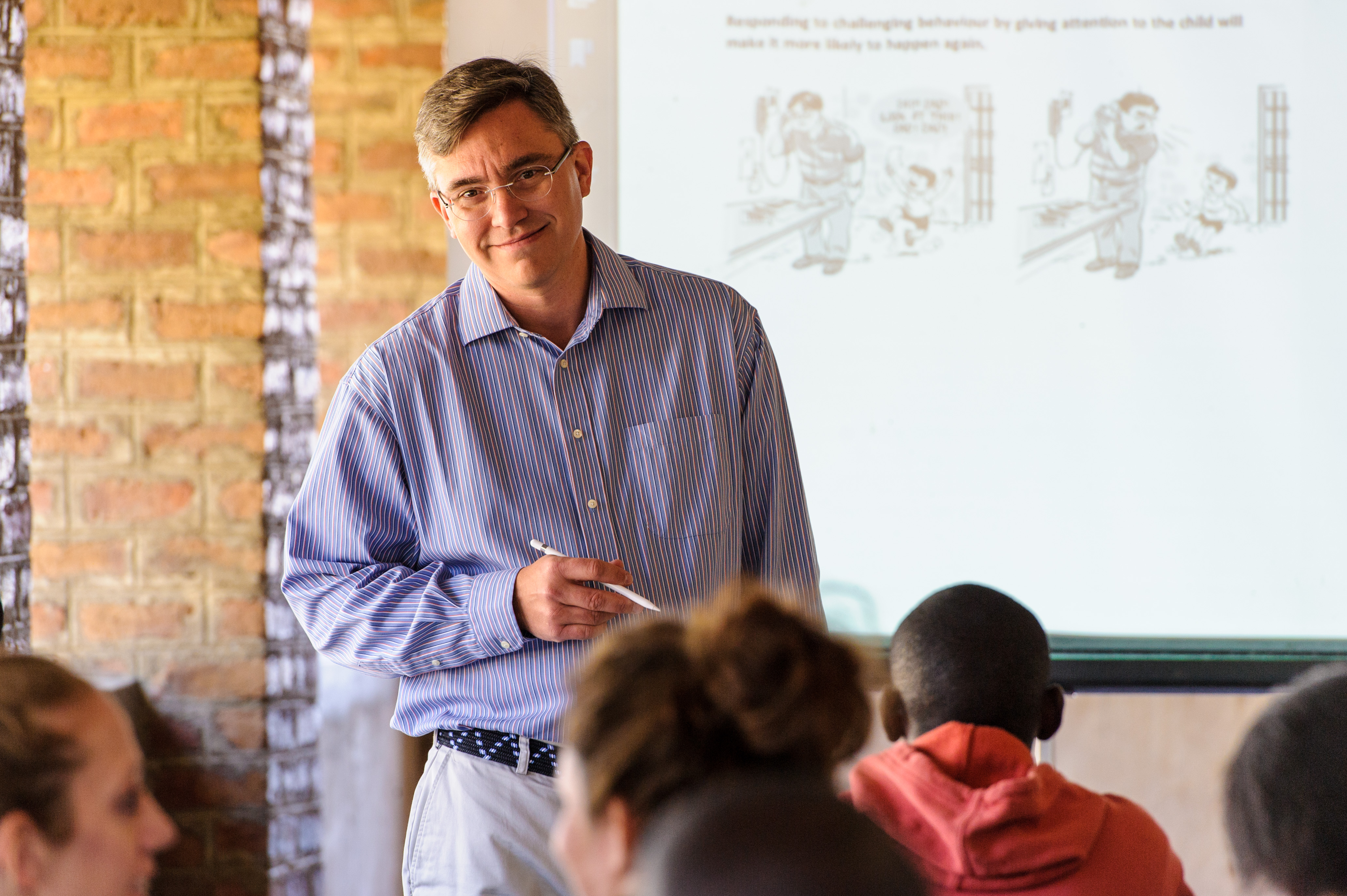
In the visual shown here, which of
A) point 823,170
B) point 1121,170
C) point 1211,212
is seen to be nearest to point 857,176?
point 823,170

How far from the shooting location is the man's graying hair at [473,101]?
5.00 ft

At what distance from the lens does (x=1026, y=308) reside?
8.16 feet

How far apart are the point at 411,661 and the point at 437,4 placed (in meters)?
1.50

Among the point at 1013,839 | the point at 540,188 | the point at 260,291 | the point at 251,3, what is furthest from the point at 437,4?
the point at 1013,839

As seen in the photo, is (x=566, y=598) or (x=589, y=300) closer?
(x=566, y=598)

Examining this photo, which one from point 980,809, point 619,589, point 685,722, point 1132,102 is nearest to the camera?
point 685,722

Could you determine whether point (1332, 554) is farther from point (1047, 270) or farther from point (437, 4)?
point (437, 4)

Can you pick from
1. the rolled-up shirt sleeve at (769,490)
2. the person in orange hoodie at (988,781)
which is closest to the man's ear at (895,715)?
the person in orange hoodie at (988,781)

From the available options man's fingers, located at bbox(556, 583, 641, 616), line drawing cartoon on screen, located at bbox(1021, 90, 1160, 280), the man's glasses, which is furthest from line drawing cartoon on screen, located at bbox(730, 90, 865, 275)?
man's fingers, located at bbox(556, 583, 641, 616)

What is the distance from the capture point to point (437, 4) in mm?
2404

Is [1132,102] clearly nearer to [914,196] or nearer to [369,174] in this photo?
[914,196]

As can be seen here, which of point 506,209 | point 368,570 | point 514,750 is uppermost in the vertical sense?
point 506,209

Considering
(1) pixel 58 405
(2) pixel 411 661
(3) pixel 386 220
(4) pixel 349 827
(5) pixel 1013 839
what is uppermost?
(3) pixel 386 220

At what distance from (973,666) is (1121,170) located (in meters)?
1.54
